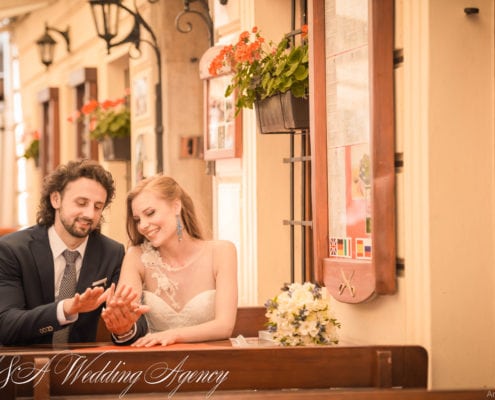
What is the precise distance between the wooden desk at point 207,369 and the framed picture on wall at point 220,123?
92.8 inches

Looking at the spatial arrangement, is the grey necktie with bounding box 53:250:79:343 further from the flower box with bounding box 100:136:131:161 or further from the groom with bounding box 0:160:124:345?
the flower box with bounding box 100:136:131:161

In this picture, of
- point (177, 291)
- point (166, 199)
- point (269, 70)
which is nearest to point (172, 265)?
point (177, 291)

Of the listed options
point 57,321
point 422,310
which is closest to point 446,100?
point 422,310

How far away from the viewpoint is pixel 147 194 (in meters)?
4.31

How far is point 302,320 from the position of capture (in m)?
3.85

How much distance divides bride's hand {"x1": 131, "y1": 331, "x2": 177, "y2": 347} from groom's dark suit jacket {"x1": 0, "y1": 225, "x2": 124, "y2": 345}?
1.01 ft

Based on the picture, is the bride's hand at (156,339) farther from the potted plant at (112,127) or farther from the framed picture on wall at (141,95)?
the potted plant at (112,127)

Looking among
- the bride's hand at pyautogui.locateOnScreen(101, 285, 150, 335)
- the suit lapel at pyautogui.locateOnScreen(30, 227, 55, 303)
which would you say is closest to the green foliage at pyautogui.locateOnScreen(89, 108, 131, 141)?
the suit lapel at pyautogui.locateOnScreen(30, 227, 55, 303)

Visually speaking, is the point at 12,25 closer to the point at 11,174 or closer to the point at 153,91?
the point at 11,174

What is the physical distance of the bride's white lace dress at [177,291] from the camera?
14.1ft

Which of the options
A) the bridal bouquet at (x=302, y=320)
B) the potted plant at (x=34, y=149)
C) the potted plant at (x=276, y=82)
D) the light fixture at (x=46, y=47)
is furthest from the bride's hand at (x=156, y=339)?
the potted plant at (x=34, y=149)

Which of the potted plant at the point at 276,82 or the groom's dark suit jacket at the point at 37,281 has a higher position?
the potted plant at the point at 276,82

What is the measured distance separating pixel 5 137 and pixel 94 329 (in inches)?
426

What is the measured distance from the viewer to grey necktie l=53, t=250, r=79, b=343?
4289 mm
